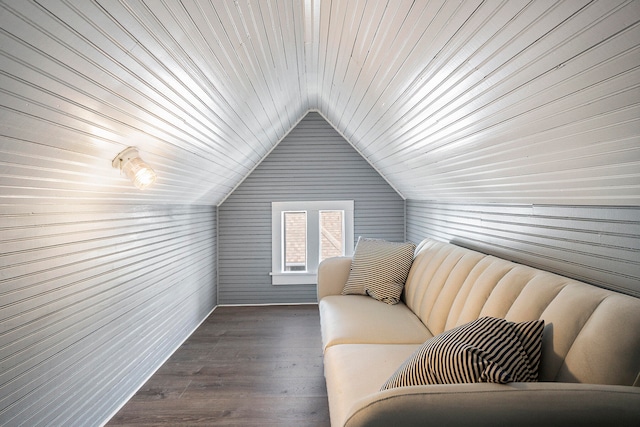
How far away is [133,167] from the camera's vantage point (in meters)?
1.79

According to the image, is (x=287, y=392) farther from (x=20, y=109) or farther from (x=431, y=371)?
(x=20, y=109)

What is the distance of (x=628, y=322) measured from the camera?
1.12m

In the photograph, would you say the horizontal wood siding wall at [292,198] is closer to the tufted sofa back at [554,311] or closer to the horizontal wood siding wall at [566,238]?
the horizontal wood siding wall at [566,238]

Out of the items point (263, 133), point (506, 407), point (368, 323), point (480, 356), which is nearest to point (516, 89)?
point (480, 356)

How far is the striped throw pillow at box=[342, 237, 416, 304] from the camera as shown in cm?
292

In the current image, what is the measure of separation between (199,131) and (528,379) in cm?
209

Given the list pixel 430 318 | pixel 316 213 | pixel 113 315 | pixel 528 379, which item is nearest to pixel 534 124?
pixel 528 379

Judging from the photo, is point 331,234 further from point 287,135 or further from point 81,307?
point 81,307

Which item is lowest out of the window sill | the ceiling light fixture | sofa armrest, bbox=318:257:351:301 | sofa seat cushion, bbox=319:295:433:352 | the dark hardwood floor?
the dark hardwood floor

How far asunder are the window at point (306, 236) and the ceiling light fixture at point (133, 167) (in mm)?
2895

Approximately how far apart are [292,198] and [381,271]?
2.02 meters

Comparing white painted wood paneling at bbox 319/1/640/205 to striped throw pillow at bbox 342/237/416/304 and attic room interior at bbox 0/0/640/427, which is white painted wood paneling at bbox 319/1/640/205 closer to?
attic room interior at bbox 0/0/640/427

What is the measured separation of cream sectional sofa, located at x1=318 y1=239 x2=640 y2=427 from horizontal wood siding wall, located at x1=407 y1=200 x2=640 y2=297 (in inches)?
6.7

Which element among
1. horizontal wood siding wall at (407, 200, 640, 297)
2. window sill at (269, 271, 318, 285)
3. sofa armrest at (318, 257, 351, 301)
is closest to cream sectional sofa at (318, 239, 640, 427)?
horizontal wood siding wall at (407, 200, 640, 297)
